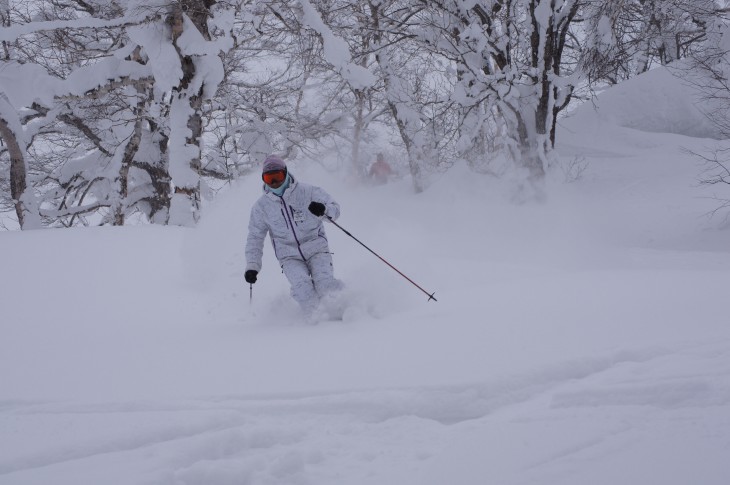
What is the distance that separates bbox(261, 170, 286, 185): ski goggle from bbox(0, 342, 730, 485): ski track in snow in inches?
103

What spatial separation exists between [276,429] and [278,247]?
10.2ft

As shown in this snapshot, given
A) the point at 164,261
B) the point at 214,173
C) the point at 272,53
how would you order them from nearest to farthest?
the point at 164,261, the point at 272,53, the point at 214,173

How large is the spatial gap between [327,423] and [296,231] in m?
2.98

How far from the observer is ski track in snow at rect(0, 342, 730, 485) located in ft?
Result: 6.41

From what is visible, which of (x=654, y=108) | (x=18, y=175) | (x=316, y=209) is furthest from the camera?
(x=654, y=108)

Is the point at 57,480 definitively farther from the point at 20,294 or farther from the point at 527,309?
the point at 20,294

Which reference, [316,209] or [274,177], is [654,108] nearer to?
[316,209]

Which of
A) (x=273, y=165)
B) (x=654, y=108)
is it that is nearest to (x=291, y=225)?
(x=273, y=165)

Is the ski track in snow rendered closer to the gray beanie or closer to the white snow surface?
the white snow surface

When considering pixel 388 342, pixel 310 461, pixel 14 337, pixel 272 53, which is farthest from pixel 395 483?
pixel 272 53

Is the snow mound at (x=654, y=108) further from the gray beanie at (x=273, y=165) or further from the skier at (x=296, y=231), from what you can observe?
the gray beanie at (x=273, y=165)

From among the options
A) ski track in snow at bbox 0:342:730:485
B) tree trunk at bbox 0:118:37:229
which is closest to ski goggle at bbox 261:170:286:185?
ski track in snow at bbox 0:342:730:485

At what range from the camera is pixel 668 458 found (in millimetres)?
1762

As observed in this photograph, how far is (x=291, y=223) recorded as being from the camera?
509 centimetres
